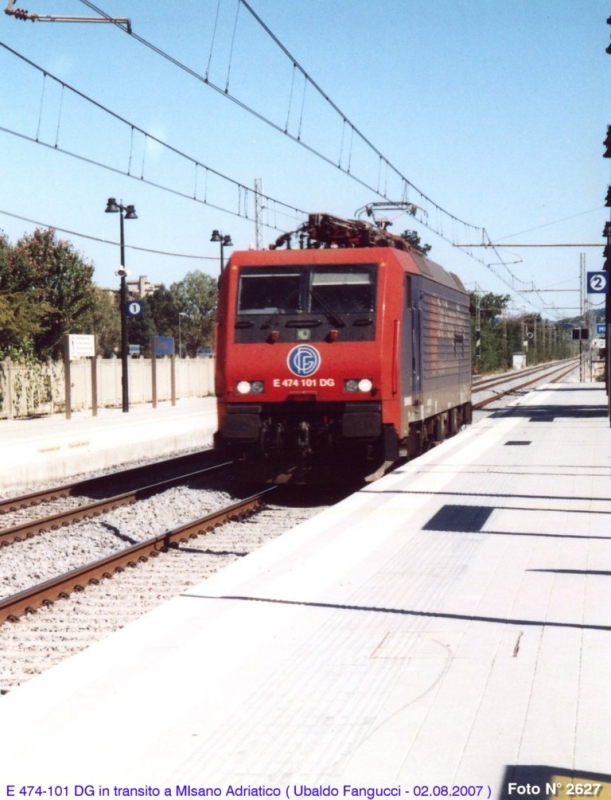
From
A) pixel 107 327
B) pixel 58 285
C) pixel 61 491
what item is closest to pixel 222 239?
pixel 58 285

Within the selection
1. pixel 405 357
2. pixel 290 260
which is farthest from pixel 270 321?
pixel 405 357

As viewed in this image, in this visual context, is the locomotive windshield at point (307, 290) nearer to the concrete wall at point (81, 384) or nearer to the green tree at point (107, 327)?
the concrete wall at point (81, 384)

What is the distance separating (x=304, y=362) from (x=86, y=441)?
8.25 metres

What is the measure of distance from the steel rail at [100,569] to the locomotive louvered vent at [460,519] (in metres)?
2.65

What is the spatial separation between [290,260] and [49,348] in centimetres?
3007

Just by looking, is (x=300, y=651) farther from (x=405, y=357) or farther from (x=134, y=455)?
(x=134, y=455)

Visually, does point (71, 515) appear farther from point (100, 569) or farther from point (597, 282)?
point (597, 282)

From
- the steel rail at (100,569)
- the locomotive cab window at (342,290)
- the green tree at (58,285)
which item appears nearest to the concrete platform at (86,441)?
the steel rail at (100,569)

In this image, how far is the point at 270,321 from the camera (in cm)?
1422

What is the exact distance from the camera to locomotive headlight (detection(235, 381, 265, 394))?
555 inches

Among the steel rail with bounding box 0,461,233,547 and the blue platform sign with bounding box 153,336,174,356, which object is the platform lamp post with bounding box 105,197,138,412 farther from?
the steel rail with bounding box 0,461,233,547

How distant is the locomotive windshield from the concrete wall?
1713 cm

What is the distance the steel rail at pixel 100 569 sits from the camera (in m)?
8.48

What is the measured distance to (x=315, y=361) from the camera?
1395 centimetres
